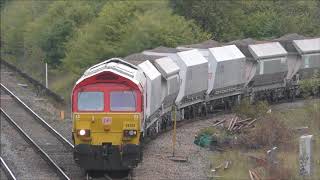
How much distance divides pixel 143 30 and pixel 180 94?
9224 millimetres

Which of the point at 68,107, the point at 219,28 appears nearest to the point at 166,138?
the point at 68,107

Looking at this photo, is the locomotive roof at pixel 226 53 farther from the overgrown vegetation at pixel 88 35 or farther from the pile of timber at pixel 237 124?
the overgrown vegetation at pixel 88 35

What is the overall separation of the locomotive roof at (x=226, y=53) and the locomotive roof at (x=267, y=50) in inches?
35.0

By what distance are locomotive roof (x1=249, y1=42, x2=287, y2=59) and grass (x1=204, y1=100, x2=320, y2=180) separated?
274 inches

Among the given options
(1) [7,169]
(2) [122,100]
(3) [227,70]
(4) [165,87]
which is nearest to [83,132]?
(2) [122,100]

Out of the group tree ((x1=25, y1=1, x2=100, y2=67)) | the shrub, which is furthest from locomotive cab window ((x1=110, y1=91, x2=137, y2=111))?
tree ((x1=25, y1=1, x2=100, y2=67))

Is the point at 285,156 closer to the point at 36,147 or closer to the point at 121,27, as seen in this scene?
the point at 36,147

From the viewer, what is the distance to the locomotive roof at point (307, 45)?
32984 mm

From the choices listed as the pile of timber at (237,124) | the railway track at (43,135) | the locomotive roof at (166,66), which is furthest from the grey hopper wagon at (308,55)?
the railway track at (43,135)

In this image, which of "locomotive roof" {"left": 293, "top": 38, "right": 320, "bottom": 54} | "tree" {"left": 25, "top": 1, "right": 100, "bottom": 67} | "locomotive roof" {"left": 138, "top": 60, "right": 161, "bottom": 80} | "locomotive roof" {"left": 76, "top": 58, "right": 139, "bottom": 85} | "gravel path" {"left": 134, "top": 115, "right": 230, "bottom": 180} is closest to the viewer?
"locomotive roof" {"left": 76, "top": 58, "right": 139, "bottom": 85}

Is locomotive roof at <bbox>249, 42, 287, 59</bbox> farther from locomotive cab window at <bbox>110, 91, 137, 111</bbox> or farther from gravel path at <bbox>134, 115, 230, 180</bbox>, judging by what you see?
locomotive cab window at <bbox>110, 91, 137, 111</bbox>

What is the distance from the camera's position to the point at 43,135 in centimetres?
2361

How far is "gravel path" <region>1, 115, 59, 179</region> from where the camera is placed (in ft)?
57.4

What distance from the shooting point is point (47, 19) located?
4809 centimetres
